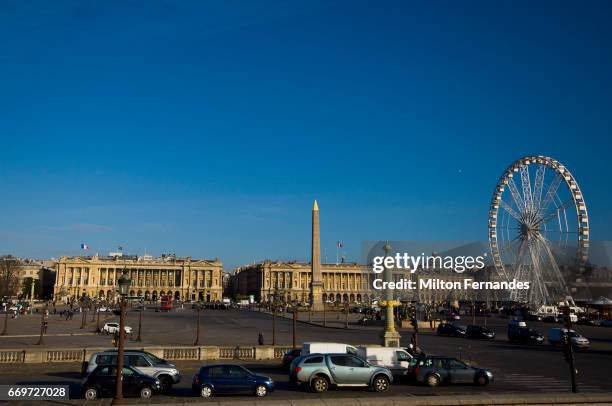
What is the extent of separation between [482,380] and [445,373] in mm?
1522

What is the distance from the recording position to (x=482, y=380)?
2259 centimetres

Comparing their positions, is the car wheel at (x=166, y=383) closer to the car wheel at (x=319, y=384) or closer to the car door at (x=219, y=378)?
the car door at (x=219, y=378)

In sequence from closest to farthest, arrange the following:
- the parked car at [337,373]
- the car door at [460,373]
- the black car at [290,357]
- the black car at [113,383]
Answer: the black car at [113,383]
the parked car at [337,373]
the car door at [460,373]
the black car at [290,357]

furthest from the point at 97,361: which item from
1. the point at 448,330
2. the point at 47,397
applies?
the point at 448,330

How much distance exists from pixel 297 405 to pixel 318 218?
88.5 metres

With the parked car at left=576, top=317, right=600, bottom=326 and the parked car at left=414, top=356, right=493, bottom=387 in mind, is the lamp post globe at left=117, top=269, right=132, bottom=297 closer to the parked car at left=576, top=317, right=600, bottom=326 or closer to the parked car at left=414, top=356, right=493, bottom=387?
the parked car at left=414, top=356, right=493, bottom=387

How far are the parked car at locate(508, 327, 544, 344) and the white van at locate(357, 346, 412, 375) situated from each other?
A: 87.2ft

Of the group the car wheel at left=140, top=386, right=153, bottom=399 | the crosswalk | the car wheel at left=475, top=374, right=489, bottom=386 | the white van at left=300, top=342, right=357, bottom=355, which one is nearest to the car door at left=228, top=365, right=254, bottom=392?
the car wheel at left=140, top=386, right=153, bottom=399

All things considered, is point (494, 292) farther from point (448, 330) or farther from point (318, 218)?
point (448, 330)

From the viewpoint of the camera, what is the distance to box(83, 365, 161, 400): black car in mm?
18875

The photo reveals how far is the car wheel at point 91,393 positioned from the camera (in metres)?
18.6

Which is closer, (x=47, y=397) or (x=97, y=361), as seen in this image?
(x=47, y=397)

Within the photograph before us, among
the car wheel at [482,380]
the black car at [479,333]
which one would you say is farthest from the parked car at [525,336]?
the car wheel at [482,380]

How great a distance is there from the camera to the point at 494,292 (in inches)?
4889
